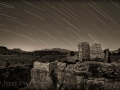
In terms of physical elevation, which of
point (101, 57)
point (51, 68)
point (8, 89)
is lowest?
point (8, 89)

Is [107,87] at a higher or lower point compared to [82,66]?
lower

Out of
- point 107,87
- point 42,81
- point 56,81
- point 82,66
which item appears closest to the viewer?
point 107,87

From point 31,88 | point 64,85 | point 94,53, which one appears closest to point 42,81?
point 31,88

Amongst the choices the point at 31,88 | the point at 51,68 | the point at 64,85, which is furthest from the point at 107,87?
the point at 31,88

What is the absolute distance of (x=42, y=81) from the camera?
18.5 m

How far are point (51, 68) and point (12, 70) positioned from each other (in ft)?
36.4

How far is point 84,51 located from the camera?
17.8m

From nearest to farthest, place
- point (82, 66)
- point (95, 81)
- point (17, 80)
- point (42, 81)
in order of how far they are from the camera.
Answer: point (95, 81), point (82, 66), point (42, 81), point (17, 80)

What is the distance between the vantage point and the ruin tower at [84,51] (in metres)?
17.7

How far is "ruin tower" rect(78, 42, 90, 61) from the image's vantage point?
17700 millimetres

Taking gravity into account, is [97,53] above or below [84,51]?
below

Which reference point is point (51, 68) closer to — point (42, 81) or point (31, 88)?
point (42, 81)

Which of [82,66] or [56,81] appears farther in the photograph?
[56,81]

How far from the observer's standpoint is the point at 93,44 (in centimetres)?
1819
